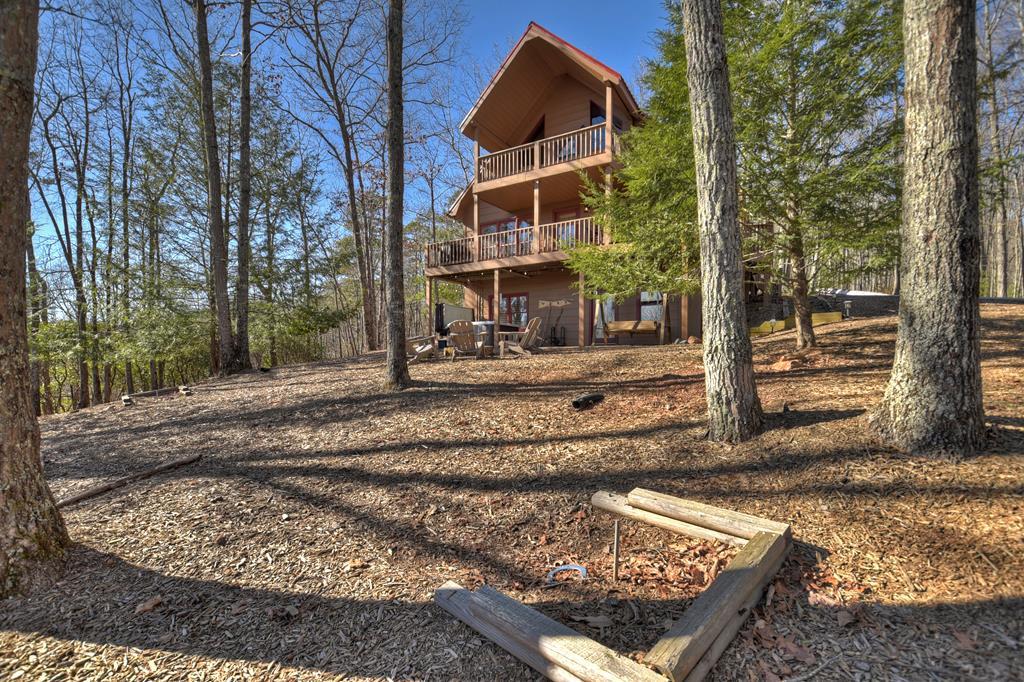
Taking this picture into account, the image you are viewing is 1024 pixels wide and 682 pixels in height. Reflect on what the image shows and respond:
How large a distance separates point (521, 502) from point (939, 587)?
2186 millimetres

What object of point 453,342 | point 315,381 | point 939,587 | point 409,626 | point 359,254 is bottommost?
point 409,626

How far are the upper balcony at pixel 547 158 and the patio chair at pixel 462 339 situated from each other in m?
5.20

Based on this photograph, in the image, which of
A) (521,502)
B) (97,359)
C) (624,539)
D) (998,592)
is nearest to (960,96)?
(998,592)

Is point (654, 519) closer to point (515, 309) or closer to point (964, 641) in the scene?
point (964, 641)

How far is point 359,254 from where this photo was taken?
47.4ft

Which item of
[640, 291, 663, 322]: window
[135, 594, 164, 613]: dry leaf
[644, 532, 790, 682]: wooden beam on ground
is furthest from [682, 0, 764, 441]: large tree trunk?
[640, 291, 663, 322]: window

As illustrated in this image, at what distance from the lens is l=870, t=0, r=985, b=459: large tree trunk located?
106 inches

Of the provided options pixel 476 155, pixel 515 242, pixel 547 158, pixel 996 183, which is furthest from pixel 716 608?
pixel 476 155

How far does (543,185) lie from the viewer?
12852 mm

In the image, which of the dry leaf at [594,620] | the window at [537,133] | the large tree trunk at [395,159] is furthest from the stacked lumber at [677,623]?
the window at [537,133]

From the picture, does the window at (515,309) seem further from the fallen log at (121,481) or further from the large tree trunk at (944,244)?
the large tree trunk at (944,244)

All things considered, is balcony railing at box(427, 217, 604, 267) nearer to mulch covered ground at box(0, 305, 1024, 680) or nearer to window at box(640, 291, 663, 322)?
window at box(640, 291, 663, 322)

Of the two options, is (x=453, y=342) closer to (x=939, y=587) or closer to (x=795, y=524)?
(x=795, y=524)

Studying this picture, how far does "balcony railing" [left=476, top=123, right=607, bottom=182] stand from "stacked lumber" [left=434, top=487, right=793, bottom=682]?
10.9 meters
